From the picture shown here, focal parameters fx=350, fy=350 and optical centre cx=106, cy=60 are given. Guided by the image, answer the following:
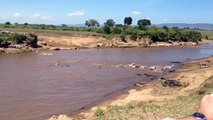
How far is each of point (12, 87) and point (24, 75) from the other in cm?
585

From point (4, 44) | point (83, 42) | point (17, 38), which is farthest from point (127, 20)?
point (4, 44)

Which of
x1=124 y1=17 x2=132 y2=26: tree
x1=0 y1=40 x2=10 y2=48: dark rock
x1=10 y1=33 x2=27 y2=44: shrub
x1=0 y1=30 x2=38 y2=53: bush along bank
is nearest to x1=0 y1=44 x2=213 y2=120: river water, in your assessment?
x1=0 y1=30 x2=38 y2=53: bush along bank

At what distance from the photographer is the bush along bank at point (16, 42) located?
171ft

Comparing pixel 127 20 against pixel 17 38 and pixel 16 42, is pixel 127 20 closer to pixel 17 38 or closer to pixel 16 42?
pixel 17 38

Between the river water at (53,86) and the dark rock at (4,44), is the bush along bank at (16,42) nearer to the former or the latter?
the dark rock at (4,44)

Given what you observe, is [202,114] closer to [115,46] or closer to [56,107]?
[56,107]

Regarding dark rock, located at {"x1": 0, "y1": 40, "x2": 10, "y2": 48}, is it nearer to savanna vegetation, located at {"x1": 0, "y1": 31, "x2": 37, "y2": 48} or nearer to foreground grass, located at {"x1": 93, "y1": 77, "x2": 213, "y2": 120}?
savanna vegetation, located at {"x1": 0, "y1": 31, "x2": 37, "y2": 48}

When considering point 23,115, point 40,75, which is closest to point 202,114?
point 23,115

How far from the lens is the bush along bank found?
52.2 metres

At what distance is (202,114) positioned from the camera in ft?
7.23

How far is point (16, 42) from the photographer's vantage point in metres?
54.8

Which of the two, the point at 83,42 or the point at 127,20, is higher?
the point at 127,20

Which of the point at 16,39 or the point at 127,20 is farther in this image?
the point at 127,20

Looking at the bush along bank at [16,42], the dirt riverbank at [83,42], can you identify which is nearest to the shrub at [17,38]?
the bush along bank at [16,42]
